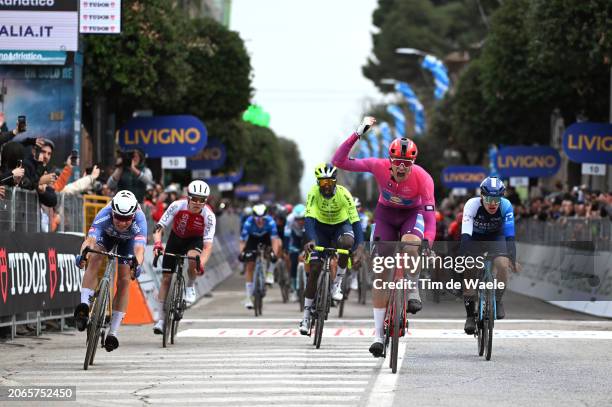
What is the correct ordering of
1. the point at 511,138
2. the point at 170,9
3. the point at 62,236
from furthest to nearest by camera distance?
1. the point at 511,138
2. the point at 170,9
3. the point at 62,236

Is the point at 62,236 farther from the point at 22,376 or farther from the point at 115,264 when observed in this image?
the point at 22,376

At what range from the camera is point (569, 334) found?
18.8 m

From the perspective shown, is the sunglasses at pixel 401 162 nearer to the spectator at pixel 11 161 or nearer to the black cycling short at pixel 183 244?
the black cycling short at pixel 183 244

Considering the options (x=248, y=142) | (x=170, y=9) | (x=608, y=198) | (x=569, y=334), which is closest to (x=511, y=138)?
(x=248, y=142)

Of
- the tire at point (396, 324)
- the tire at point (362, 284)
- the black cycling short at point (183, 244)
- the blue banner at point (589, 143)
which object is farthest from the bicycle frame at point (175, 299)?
the blue banner at point (589, 143)

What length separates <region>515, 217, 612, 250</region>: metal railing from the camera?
26.0 m

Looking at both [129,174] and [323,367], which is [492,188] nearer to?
[323,367]

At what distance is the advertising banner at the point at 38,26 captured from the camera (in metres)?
25.1

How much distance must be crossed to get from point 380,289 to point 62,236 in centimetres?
641

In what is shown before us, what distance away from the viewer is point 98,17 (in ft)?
85.5

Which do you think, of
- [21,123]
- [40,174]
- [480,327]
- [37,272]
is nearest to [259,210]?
[40,174]

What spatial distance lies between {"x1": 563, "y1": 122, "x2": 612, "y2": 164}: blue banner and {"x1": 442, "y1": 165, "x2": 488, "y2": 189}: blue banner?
98.9 feet

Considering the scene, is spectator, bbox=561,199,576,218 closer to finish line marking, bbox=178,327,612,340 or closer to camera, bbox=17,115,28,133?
finish line marking, bbox=178,327,612,340

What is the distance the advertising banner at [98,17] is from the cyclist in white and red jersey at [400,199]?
40.4 feet
